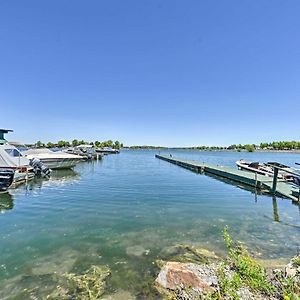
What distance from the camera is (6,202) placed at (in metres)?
11.7

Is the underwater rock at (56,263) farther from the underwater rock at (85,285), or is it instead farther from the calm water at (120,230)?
the underwater rock at (85,285)

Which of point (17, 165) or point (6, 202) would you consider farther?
point (17, 165)

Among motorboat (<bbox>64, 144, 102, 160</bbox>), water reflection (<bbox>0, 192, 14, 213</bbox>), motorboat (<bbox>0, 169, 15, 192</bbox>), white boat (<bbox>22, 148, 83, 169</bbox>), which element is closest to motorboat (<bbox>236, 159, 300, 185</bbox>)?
water reflection (<bbox>0, 192, 14, 213</bbox>)

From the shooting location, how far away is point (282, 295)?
3.88 m

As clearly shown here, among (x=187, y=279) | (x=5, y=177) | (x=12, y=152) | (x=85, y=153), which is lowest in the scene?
(x=187, y=279)

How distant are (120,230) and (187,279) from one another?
392cm

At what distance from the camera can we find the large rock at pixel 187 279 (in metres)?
4.18

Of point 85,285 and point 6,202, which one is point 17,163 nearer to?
point 6,202

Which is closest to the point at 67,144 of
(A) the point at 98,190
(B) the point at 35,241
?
(A) the point at 98,190

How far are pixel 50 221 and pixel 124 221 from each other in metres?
2.75

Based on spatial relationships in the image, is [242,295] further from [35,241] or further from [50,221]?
[50,221]

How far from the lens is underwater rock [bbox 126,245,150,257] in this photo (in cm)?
609

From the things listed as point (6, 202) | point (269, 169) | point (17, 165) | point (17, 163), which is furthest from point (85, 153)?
point (6, 202)

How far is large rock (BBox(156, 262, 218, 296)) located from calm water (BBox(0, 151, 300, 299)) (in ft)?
1.61
